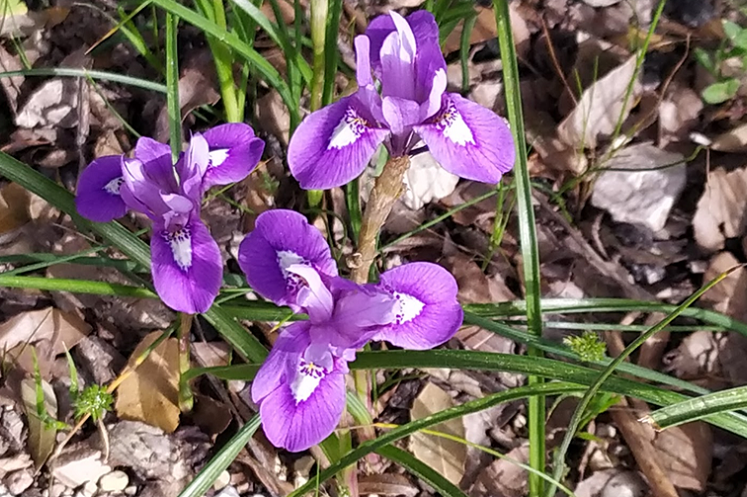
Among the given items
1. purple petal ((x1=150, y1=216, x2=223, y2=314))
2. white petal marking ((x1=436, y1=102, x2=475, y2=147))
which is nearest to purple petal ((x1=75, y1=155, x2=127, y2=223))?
purple petal ((x1=150, y1=216, x2=223, y2=314))

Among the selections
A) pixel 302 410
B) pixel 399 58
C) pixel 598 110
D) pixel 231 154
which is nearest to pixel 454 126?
pixel 399 58

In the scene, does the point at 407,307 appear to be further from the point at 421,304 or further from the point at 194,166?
the point at 194,166

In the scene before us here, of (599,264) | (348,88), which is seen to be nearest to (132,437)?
(348,88)

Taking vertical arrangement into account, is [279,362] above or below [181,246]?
below

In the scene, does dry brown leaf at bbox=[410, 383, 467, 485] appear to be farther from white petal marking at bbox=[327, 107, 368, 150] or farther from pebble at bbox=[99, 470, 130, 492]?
white petal marking at bbox=[327, 107, 368, 150]

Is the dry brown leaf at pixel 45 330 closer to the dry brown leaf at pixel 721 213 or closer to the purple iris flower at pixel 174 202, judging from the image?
the purple iris flower at pixel 174 202

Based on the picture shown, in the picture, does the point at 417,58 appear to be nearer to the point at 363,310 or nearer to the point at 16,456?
the point at 363,310

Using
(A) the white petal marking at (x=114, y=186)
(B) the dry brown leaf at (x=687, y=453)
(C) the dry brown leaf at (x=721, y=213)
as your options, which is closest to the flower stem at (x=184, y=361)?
(A) the white petal marking at (x=114, y=186)
